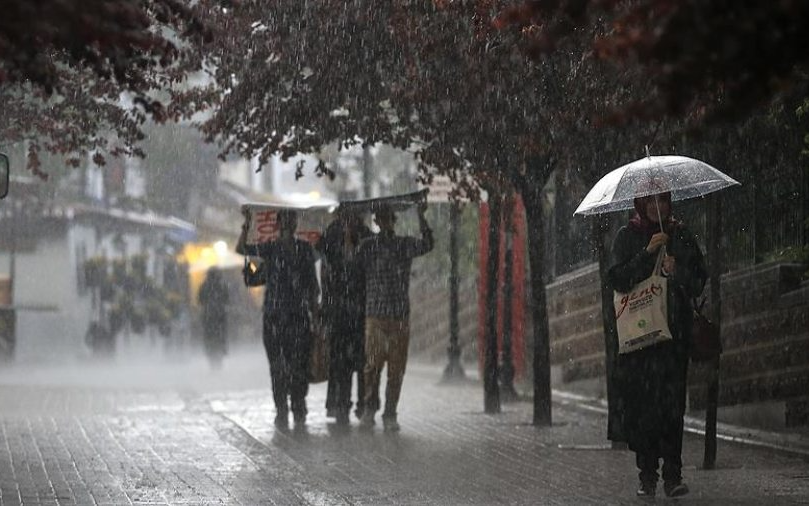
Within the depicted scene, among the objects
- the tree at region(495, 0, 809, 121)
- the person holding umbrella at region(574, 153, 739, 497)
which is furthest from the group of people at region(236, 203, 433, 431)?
the tree at region(495, 0, 809, 121)

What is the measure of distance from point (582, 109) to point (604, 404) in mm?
5766

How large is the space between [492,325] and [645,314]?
→ 8.09 m

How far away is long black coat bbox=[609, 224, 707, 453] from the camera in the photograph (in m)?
9.48

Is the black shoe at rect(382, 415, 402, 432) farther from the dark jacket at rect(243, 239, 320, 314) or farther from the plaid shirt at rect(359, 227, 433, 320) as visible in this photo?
the dark jacket at rect(243, 239, 320, 314)

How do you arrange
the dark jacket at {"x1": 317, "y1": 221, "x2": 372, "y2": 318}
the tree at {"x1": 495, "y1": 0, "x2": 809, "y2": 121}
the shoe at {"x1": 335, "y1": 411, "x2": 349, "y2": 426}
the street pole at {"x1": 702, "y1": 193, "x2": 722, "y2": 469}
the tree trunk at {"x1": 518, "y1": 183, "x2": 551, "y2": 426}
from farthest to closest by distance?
the tree trunk at {"x1": 518, "y1": 183, "x2": 551, "y2": 426} < the shoe at {"x1": 335, "y1": 411, "x2": 349, "y2": 426} < the dark jacket at {"x1": 317, "y1": 221, "x2": 372, "y2": 318} < the street pole at {"x1": 702, "y1": 193, "x2": 722, "y2": 469} < the tree at {"x1": 495, "y1": 0, "x2": 809, "y2": 121}

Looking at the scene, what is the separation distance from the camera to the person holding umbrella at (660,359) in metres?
9.48

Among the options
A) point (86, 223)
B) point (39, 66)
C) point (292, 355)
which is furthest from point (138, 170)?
point (39, 66)

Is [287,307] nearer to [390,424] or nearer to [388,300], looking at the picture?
[388,300]

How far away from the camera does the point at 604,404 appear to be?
57.6 ft

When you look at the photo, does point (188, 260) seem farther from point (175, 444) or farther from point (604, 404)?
point (175, 444)

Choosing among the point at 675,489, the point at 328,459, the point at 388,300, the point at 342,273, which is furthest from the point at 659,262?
the point at 342,273

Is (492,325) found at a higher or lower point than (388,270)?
lower

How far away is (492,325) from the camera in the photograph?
17.6 meters

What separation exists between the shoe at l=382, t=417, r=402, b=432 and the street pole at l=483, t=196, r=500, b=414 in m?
2.59
